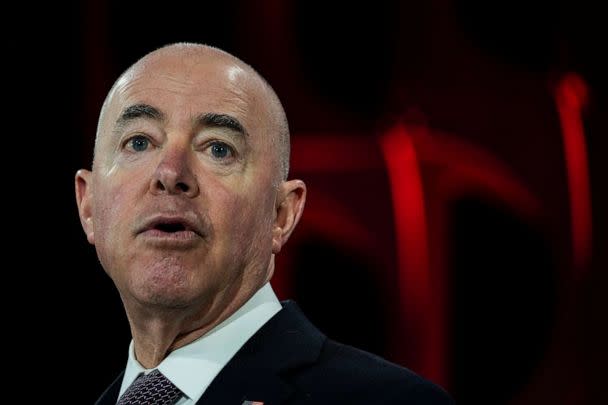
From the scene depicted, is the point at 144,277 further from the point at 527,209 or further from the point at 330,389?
the point at 527,209

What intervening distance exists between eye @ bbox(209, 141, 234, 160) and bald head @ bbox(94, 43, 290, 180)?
125 millimetres

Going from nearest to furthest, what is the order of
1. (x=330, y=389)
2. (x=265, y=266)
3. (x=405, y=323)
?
(x=330, y=389) → (x=265, y=266) → (x=405, y=323)

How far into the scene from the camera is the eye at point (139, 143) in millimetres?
2795

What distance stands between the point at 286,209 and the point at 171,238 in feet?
1.58

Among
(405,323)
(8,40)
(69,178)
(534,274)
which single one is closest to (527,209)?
(534,274)

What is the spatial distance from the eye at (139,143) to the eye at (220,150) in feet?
0.55

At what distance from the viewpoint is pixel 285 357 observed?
2.74 m

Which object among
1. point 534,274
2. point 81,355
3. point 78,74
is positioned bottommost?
point 81,355

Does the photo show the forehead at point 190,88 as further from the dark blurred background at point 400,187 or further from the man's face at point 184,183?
the dark blurred background at point 400,187

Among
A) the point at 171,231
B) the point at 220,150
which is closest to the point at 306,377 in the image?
the point at 171,231

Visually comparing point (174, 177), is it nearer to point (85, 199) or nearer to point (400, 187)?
point (85, 199)

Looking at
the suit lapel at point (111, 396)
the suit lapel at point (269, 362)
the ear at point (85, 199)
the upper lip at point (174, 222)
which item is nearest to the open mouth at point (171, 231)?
the upper lip at point (174, 222)

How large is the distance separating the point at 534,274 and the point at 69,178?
214 cm

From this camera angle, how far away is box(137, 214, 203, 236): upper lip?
265 centimetres
